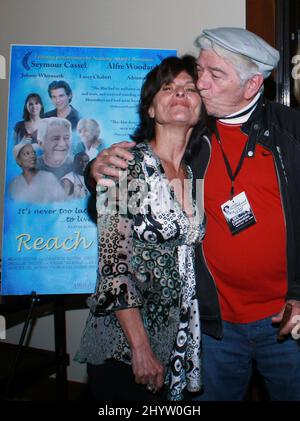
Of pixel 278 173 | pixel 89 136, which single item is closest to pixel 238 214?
pixel 278 173

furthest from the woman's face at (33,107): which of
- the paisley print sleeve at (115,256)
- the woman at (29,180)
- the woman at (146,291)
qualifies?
the paisley print sleeve at (115,256)

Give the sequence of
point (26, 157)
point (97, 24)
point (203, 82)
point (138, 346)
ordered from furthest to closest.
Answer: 1. point (97, 24)
2. point (26, 157)
3. point (203, 82)
4. point (138, 346)

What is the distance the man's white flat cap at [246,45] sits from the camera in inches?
59.8

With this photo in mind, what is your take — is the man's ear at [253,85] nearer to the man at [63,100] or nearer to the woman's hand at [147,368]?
the man at [63,100]

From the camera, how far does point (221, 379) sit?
5.50 ft

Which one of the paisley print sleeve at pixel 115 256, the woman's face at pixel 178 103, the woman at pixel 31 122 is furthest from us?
the woman at pixel 31 122

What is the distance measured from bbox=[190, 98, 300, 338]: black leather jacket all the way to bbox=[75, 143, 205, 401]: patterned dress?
→ 0.13m

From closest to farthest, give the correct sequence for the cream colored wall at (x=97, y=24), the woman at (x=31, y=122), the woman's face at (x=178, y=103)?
the woman's face at (x=178, y=103), the woman at (x=31, y=122), the cream colored wall at (x=97, y=24)

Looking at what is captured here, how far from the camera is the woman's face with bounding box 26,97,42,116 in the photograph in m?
2.03

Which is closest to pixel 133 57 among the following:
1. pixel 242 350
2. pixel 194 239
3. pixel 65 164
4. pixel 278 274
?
pixel 65 164

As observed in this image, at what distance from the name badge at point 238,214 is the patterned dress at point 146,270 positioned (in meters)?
0.18

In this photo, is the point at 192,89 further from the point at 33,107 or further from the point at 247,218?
the point at 33,107

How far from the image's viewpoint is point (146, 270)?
1.36 metres

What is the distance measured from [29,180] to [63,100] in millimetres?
413
